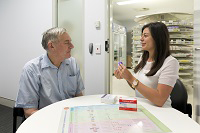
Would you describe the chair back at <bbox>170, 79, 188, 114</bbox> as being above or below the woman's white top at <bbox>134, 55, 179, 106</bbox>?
below

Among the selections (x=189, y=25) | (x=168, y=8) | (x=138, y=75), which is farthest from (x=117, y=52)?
(x=138, y=75)

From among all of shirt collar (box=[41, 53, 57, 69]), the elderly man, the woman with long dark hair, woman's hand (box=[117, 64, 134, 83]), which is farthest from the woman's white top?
shirt collar (box=[41, 53, 57, 69])

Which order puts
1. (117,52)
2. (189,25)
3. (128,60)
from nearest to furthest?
(189,25)
(117,52)
(128,60)

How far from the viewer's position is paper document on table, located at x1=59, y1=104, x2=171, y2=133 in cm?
86

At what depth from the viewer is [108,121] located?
96cm

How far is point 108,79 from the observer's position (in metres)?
2.56

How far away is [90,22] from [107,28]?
1.06 feet

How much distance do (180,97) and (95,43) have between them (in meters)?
1.44

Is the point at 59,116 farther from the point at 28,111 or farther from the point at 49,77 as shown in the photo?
the point at 49,77

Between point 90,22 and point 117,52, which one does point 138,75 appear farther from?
point 117,52

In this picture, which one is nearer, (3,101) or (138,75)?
(138,75)

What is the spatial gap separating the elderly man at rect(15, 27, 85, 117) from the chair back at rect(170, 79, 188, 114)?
104cm

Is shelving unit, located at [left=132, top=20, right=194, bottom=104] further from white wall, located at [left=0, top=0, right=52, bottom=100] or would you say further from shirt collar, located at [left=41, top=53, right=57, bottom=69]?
shirt collar, located at [left=41, top=53, right=57, bottom=69]

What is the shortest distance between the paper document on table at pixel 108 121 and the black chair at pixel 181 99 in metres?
0.69
